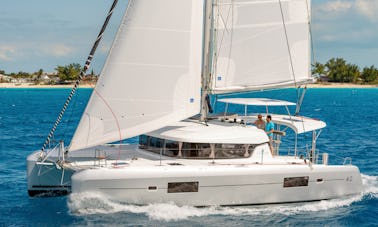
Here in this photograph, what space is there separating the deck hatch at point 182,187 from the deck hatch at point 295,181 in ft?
9.60

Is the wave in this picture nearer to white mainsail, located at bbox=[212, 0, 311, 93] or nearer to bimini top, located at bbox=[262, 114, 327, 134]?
bimini top, located at bbox=[262, 114, 327, 134]

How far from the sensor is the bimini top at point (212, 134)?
16344mm

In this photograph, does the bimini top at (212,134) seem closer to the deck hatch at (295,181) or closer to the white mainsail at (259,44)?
the deck hatch at (295,181)

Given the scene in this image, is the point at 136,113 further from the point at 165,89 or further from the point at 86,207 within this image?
the point at 86,207

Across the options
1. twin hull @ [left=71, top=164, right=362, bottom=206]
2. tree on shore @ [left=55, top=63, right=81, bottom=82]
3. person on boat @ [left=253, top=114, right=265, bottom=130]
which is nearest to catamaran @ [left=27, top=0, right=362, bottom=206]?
twin hull @ [left=71, top=164, right=362, bottom=206]

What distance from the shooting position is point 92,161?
16.5 m

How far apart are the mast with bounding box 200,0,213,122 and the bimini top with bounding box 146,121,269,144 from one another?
860 mm

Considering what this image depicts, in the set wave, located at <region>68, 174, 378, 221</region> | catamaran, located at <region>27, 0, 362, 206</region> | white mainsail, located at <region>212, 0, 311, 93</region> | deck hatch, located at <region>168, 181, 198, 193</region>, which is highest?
white mainsail, located at <region>212, 0, 311, 93</region>

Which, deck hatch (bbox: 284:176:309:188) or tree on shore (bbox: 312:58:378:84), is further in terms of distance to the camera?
tree on shore (bbox: 312:58:378:84)

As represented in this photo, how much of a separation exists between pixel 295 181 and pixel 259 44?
213 inches

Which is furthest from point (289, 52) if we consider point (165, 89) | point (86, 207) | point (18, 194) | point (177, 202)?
point (18, 194)

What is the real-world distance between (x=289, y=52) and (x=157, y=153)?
6324 mm

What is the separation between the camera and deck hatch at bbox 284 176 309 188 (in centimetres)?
1641

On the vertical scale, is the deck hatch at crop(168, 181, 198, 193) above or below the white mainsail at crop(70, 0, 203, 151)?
below
